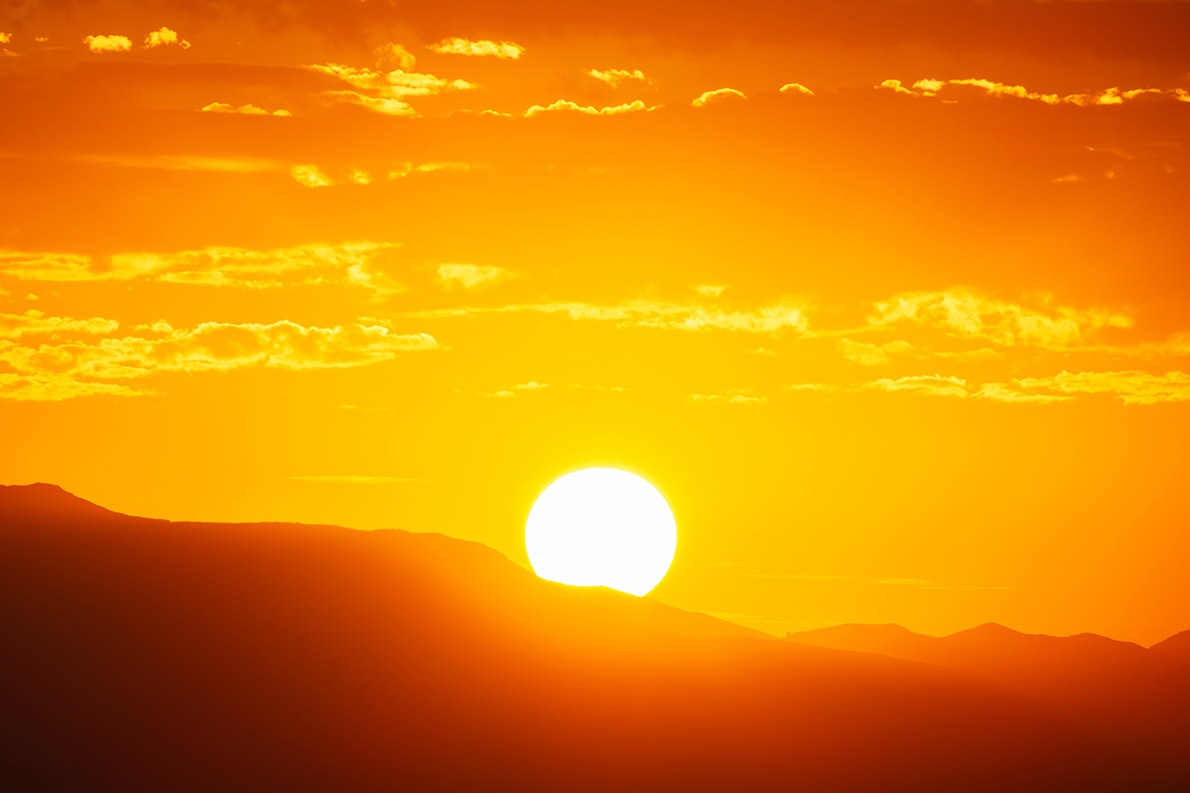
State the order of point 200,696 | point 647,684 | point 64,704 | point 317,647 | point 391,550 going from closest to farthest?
point 64,704, point 200,696, point 317,647, point 647,684, point 391,550

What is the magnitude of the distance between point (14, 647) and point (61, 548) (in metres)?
18.7

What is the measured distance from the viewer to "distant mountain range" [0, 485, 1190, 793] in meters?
104

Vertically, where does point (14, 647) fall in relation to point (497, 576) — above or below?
below

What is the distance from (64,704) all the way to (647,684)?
52.9 m

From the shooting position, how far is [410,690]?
121 meters

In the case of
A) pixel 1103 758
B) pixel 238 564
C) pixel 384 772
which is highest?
pixel 238 564

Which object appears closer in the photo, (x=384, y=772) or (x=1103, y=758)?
(x=384, y=772)

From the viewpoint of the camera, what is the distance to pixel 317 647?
121m

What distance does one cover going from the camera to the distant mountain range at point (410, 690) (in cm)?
10381

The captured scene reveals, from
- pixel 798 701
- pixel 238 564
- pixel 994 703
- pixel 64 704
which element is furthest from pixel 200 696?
pixel 994 703

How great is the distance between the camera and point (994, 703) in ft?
485

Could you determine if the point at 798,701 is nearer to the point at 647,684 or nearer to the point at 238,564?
the point at 647,684

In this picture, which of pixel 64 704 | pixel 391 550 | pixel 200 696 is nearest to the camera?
pixel 64 704

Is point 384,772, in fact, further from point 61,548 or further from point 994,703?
point 994,703
